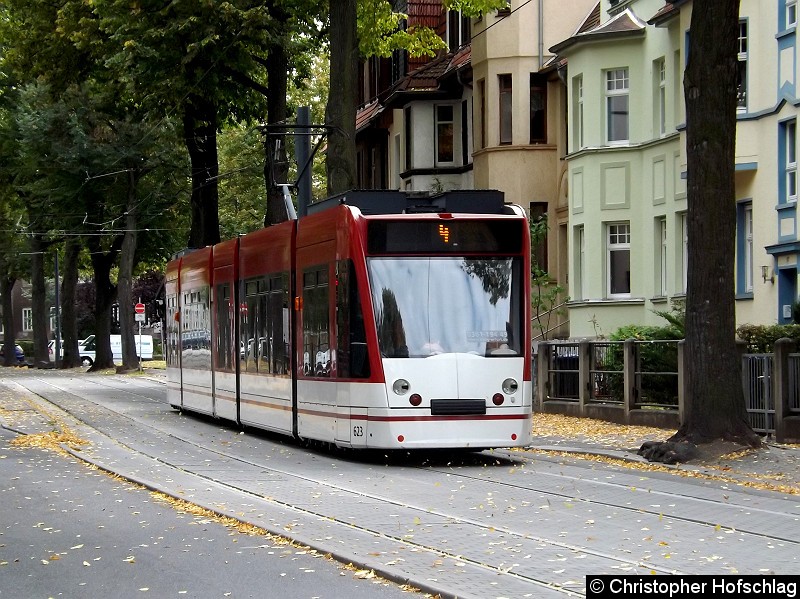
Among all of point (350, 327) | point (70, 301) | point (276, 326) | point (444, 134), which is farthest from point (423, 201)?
point (70, 301)

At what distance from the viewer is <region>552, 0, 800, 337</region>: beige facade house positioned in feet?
97.1

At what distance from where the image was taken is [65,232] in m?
57.0

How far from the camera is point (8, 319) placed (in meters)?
76.3

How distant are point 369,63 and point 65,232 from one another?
42.6 feet

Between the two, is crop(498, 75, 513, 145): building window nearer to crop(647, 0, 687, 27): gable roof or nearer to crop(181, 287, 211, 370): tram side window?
crop(647, 0, 687, 27): gable roof

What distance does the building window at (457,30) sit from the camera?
46156mm

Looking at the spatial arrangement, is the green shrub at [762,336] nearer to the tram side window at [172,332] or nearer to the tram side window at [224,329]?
the tram side window at [224,329]

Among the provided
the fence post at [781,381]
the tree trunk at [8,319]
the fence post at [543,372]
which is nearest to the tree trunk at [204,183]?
the fence post at [543,372]

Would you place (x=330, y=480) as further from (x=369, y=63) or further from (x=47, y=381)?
(x=369, y=63)

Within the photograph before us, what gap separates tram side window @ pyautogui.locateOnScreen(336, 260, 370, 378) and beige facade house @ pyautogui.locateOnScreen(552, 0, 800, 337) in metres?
13.5

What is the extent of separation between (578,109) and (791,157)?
9659 mm

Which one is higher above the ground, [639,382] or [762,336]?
[762,336]

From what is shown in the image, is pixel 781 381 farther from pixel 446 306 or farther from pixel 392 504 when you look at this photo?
pixel 392 504

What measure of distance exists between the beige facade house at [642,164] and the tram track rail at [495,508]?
12.1 metres
